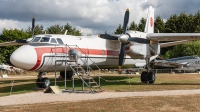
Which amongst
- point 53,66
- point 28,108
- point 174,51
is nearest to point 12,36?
point 174,51

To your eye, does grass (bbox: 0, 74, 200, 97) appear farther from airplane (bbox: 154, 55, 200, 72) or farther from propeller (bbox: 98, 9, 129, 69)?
airplane (bbox: 154, 55, 200, 72)

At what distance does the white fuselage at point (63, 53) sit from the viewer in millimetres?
16055

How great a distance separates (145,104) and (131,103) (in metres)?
0.62

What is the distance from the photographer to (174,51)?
56625 millimetres

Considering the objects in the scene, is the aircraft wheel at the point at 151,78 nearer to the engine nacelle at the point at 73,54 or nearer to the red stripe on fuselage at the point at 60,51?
the red stripe on fuselage at the point at 60,51

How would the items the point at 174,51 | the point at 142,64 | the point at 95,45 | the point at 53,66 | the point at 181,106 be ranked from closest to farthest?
the point at 181,106 < the point at 53,66 < the point at 95,45 < the point at 142,64 < the point at 174,51

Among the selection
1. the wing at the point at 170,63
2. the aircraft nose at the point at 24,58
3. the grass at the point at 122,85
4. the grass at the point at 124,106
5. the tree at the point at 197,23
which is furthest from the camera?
the tree at the point at 197,23

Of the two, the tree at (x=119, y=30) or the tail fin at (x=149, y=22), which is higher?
the tree at (x=119, y=30)

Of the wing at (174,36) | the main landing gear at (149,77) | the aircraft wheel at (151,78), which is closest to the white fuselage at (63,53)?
the main landing gear at (149,77)

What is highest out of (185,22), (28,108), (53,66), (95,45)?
(185,22)

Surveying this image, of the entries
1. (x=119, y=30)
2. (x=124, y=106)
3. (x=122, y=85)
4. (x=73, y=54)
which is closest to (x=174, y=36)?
(x=122, y=85)

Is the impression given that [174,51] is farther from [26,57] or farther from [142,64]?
[26,57]

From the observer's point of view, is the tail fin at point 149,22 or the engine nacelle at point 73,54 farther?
the tail fin at point 149,22

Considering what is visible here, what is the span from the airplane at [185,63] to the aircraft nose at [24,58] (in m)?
36.7
